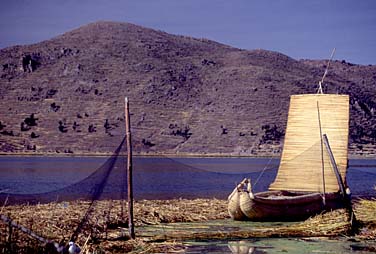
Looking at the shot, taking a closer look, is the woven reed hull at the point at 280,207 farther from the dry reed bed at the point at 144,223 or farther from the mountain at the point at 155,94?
the mountain at the point at 155,94

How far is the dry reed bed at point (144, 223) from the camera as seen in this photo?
39.0ft

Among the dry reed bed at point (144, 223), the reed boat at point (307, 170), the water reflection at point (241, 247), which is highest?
the reed boat at point (307, 170)

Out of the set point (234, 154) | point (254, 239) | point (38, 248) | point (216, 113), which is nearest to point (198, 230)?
point (254, 239)

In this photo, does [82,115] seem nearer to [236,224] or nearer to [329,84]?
[329,84]

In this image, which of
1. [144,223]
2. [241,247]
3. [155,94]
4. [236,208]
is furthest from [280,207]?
[155,94]

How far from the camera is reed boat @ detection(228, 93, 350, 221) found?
55.5ft

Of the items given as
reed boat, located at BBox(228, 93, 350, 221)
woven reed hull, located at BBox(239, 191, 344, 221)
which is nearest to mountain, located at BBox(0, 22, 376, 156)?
reed boat, located at BBox(228, 93, 350, 221)

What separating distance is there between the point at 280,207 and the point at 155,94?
2689 inches

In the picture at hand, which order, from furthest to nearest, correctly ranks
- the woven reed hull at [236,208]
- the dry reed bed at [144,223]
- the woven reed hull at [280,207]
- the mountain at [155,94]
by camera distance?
the mountain at [155,94], the woven reed hull at [236,208], the woven reed hull at [280,207], the dry reed bed at [144,223]

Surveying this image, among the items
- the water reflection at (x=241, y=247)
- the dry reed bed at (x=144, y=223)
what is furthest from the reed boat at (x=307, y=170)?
the water reflection at (x=241, y=247)

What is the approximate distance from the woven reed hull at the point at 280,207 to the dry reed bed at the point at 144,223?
0.90 metres

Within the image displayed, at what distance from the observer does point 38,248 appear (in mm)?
8922

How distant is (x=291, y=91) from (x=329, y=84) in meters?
11.2

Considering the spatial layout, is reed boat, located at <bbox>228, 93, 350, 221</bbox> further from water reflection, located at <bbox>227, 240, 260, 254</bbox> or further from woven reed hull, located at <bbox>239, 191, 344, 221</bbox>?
water reflection, located at <bbox>227, 240, 260, 254</bbox>
